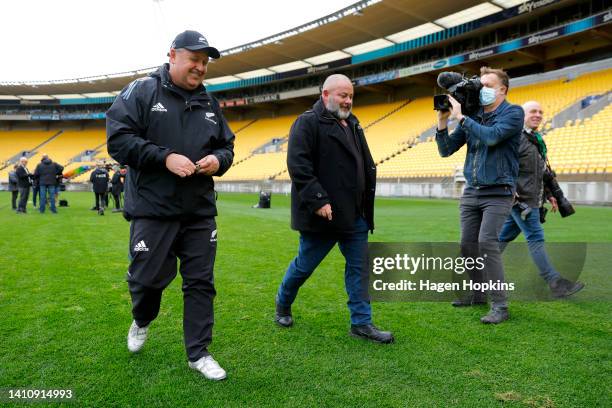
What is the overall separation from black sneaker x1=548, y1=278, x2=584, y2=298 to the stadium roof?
23670 mm

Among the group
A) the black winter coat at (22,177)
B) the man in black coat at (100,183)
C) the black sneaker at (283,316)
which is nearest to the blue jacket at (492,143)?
the black sneaker at (283,316)

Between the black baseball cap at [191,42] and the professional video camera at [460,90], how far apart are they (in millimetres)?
1728

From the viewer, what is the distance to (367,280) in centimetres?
314

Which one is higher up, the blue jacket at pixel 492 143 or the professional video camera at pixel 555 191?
the blue jacket at pixel 492 143

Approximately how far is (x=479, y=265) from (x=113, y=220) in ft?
32.4

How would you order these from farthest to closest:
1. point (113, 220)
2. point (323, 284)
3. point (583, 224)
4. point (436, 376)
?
point (113, 220) < point (583, 224) < point (323, 284) < point (436, 376)

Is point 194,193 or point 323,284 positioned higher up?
point 194,193

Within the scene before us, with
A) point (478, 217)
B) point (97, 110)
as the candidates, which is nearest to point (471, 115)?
point (478, 217)

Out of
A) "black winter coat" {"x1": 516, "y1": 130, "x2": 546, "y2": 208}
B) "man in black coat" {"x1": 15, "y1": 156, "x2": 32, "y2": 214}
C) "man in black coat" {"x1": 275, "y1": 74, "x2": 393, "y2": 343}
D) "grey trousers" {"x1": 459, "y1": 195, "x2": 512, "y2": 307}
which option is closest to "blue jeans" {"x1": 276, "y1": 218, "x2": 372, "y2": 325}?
"man in black coat" {"x1": 275, "y1": 74, "x2": 393, "y2": 343}

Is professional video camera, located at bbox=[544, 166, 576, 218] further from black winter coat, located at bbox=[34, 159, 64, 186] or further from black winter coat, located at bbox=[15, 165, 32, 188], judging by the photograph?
black winter coat, located at bbox=[15, 165, 32, 188]

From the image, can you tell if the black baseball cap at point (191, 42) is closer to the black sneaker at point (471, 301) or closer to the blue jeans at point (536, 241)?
the black sneaker at point (471, 301)

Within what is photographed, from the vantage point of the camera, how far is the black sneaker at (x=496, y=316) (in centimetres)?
331

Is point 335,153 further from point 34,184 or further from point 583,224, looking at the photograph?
point 34,184

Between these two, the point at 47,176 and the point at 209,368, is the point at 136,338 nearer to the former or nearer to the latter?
the point at 209,368
